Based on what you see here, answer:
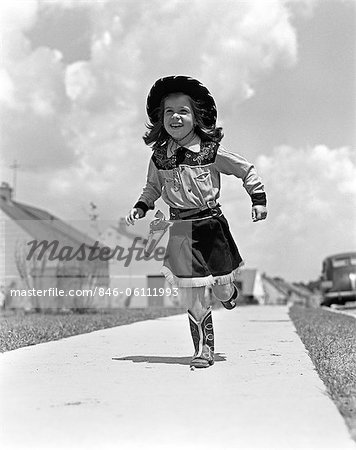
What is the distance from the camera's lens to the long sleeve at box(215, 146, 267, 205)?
14.5 ft

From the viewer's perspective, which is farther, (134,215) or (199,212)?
(134,215)

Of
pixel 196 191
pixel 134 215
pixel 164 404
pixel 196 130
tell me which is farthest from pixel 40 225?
pixel 164 404

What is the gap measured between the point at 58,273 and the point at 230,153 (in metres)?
12.5

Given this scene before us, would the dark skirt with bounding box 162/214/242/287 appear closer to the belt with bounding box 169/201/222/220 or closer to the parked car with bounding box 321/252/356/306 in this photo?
the belt with bounding box 169/201/222/220

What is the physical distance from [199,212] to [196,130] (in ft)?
2.13

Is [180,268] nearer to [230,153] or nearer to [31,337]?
[230,153]

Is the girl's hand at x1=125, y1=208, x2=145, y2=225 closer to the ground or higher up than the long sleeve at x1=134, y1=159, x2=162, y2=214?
closer to the ground

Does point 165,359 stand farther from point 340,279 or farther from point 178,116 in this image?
point 340,279

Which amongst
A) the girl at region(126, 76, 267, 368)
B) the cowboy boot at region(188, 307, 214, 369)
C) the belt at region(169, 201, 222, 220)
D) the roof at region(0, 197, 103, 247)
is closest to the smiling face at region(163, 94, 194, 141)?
the girl at region(126, 76, 267, 368)

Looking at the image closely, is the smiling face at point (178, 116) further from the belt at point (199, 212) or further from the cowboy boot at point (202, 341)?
the cowboy boot at point (202, 341)

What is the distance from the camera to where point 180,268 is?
14.1 ft

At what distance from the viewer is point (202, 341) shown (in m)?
4.28

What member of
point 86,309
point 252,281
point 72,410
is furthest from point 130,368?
point 252,281

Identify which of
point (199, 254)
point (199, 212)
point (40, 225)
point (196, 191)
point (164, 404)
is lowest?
point (164, 404)
